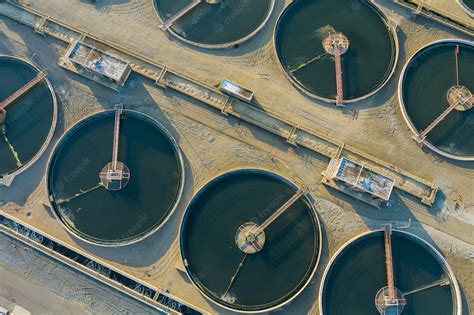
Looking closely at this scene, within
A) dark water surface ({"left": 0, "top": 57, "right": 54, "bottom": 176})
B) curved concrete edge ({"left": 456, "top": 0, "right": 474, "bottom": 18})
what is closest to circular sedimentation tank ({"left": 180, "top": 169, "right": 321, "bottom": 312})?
dark water surface ({"left": 0, "top": 57, "right": 54, "bottom": 176})

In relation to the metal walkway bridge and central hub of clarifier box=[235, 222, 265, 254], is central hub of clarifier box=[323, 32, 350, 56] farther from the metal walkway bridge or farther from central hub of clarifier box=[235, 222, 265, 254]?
the metal walkway bridge

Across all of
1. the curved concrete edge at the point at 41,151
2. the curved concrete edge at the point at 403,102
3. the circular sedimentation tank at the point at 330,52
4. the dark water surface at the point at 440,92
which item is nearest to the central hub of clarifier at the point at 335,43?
the circular sedimentation tank at the point at 330,52

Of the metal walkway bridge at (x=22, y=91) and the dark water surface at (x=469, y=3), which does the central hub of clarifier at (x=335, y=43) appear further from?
the metal walkway bridge at (x=22, y=91)

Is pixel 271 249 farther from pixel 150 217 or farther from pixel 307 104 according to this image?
pixel 307 104

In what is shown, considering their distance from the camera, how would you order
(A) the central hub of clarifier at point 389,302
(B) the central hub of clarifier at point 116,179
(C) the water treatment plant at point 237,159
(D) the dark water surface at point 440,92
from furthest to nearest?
(D) the dark water surface at point 440,92, (B) the central hub of clarifier at point 116,179, (C) the water treatment plant at point 237,159, (A) the central hub of clarifier at point 389,302

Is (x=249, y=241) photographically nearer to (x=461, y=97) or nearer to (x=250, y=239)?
(x=250, y=239)

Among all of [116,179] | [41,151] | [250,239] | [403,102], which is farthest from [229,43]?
[41,151]
